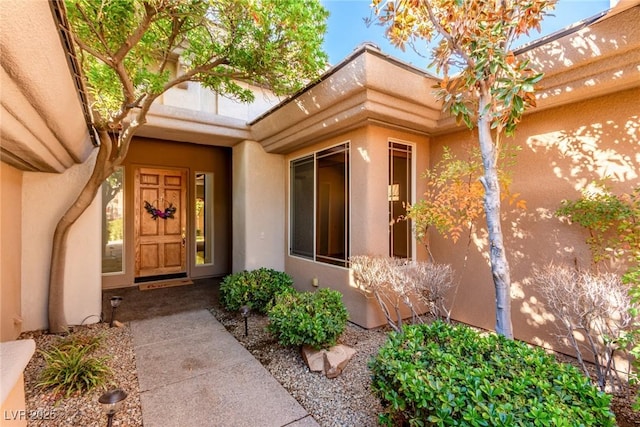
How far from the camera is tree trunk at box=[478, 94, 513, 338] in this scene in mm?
3096

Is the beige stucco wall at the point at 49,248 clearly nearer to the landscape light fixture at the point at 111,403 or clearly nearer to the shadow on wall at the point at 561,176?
the landscape light fixture at the point at 111,403

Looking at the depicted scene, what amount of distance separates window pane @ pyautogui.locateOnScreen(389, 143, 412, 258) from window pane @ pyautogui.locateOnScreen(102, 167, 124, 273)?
23.9 feet

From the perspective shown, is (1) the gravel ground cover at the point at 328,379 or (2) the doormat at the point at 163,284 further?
(2) the doormat at the point at 163,284

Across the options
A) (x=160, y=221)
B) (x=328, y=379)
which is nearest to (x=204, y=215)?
(x=160, y=221)

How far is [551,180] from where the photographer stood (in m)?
4.42

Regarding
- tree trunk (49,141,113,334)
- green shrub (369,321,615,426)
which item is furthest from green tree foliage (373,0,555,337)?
tree trunk (49,141,113,334)

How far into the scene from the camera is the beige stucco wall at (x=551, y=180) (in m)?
3.85

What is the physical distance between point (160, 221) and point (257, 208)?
11.9ft

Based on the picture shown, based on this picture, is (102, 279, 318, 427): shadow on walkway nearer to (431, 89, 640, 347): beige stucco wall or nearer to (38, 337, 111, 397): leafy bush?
(38, 337, 111, 397): leafy bush

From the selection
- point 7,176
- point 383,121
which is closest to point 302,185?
point 383,121

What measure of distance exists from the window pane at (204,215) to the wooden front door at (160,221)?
0.38 m

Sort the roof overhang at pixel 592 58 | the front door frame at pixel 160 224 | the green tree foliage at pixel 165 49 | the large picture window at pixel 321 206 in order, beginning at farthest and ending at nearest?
the front door frame at pixel 160 224
the large picture window at pixel 321 206
the green tree foliage at pixel 165 49
the roof overhang at pixel 592 58

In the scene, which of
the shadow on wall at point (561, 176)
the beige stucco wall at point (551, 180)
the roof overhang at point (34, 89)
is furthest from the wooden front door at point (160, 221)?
the shadow on wall at point (561, 176)

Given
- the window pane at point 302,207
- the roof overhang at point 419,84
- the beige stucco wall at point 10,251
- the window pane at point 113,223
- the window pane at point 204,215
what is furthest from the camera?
the window pane at point 204,215
